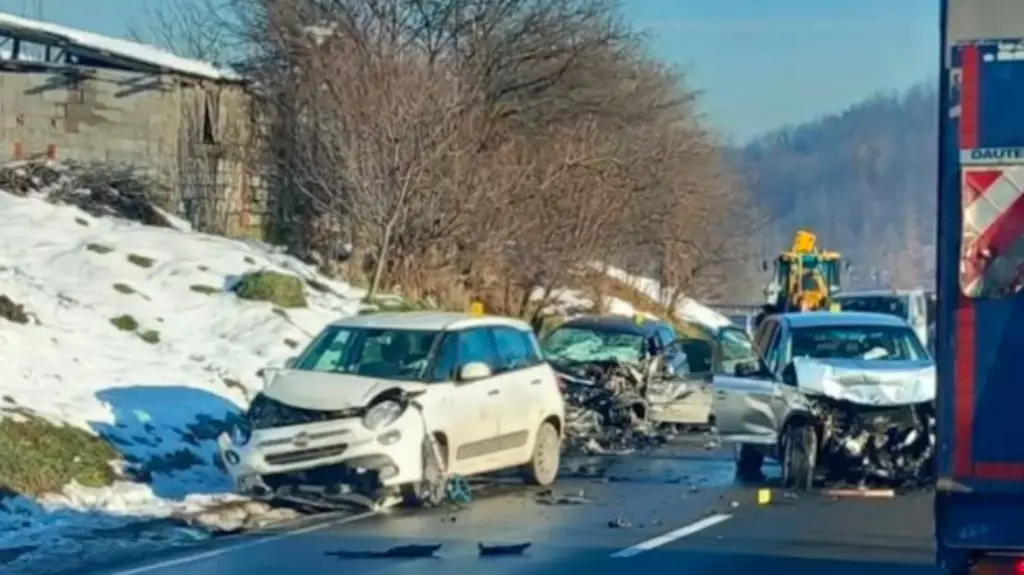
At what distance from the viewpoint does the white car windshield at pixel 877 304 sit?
40000 mm

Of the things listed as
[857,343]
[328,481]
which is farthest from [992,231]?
[857,343]

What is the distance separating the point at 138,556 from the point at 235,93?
25.5m

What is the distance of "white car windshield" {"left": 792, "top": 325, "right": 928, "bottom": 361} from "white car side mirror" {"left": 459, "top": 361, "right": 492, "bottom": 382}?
131 inches

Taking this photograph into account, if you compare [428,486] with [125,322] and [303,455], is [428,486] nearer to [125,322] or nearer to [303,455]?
[303,455]

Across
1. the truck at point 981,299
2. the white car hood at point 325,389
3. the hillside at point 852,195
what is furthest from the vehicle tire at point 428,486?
the hillside at point 852,195

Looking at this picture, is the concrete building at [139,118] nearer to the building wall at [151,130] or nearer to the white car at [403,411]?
the building wall at [151,130]

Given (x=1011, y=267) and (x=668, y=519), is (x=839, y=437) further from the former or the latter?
(x=1011, y=267)

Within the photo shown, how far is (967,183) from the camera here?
7.35m

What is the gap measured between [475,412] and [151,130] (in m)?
20.5

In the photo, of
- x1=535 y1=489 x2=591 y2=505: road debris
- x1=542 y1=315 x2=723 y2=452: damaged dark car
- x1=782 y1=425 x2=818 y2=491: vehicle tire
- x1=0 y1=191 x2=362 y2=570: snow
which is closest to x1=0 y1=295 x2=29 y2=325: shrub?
x1=0 y1=191 x2=362 y2=570: snow

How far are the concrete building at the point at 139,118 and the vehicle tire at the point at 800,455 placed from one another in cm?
2027

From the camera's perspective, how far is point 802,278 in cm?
4841

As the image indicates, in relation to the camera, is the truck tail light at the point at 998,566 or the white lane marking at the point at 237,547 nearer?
the truck tail light at the point at 998,566

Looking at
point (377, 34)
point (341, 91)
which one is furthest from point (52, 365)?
point (377, 34)
